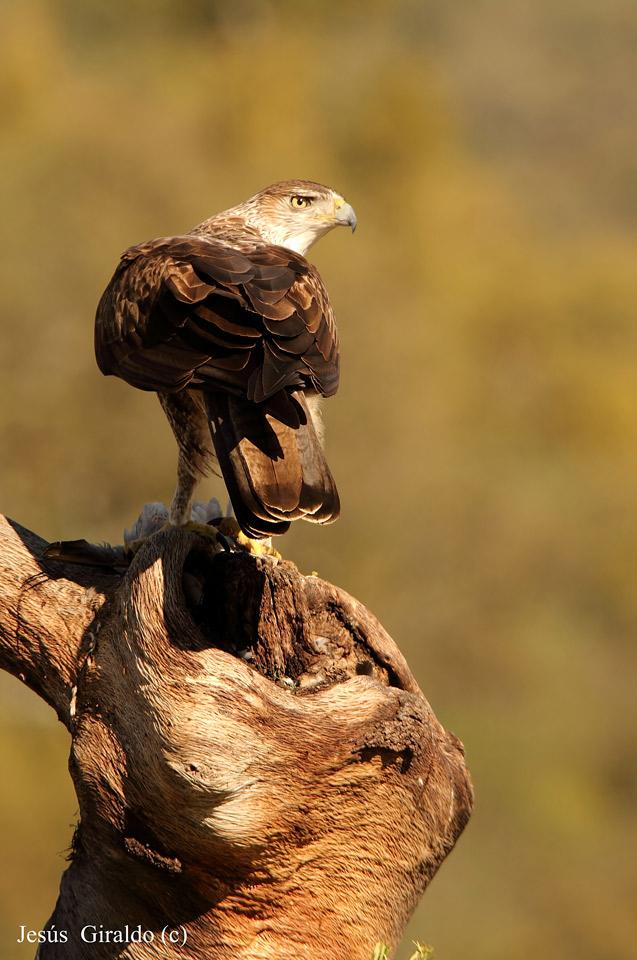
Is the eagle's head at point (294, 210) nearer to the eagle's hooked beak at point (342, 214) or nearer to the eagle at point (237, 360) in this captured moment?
the eagle's hooked beak at point (342, 214)

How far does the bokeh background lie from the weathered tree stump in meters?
8.22

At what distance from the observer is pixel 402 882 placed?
426 cm

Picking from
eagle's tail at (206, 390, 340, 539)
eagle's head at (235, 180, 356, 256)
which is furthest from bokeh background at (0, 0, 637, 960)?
eagle's tail at (206, 390, 340, 539)

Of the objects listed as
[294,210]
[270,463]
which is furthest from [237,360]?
[294,210]

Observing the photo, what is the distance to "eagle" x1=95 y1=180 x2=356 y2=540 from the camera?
3.90 metres

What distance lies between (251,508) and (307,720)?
65 centimetres

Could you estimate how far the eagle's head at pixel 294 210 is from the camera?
20.4 feet

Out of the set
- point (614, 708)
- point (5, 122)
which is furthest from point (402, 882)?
point (5, 122)

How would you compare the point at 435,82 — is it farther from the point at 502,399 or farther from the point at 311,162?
the point at 502,399

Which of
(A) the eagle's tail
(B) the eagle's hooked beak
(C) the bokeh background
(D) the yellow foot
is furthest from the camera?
(C) the bokeh background

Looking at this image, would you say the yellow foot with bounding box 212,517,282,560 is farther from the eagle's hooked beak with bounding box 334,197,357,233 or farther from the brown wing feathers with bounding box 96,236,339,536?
the eagle's hooked beak with bounding box 334,197,357,233

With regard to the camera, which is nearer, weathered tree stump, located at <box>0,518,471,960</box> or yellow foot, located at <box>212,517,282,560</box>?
weathered tree stump, located at <box>0,518,471,960</box>

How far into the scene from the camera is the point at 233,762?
3797mm

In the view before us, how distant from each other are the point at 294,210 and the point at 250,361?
8.24 ft
